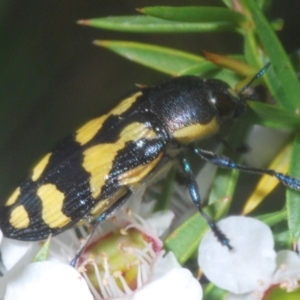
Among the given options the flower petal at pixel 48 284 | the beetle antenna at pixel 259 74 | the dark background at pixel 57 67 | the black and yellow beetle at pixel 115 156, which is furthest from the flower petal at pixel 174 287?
the dark background at pixel 57 67

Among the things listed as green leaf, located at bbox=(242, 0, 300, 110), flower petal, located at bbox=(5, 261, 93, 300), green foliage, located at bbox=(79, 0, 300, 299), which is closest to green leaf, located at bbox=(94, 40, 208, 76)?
green foliage, located at bbox=(79, 0, 300, 299)

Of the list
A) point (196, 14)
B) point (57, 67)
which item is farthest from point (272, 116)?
point (57, 67)

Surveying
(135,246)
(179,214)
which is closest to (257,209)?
(179,214)

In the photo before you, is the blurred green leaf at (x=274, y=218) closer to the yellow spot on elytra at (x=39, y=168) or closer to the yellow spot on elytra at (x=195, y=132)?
the yellow spot on elytra at (x=195, y=132)

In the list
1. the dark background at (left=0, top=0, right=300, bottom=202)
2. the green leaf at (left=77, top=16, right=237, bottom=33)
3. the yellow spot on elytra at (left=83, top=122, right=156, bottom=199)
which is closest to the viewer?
the green leaf at (left=77, top=16, right=237, bottom=33)

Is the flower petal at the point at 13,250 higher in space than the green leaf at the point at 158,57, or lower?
lower

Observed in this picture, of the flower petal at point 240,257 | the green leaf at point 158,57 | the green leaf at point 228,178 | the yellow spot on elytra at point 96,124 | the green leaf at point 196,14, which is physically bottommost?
the flower petal at point 240,257

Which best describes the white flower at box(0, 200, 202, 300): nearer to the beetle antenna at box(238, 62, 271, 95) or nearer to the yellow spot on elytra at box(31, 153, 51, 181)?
the yellow spot on elytra at box(31, 153, 51, 181)
